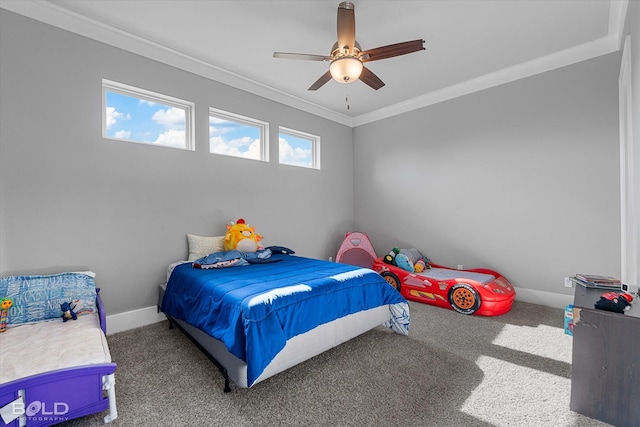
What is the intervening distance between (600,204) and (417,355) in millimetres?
2738

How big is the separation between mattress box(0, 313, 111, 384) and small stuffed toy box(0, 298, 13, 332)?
0.05 metres

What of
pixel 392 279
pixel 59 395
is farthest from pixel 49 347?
pixel 392 279

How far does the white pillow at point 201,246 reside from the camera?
10.8 ft

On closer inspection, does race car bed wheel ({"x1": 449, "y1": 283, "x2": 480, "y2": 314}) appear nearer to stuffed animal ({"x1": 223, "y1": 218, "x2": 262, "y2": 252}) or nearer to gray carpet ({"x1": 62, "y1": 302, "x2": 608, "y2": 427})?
gray carpet ({"x1": 62, "y1": 302, "x2": 608, "y2": 427})

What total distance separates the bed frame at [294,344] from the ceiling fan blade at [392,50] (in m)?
2.17

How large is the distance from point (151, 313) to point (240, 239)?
1.21 m

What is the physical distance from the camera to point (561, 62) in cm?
333

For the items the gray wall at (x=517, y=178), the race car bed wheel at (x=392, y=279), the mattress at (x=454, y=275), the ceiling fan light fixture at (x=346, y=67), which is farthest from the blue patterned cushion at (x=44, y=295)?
the gray wall at (x=517, y=178)

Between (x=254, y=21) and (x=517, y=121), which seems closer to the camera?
(x=254, y=21)

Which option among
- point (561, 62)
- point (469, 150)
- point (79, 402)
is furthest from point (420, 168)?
point (79, 402)

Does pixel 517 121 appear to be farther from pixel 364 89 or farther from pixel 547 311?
pixel 547 311

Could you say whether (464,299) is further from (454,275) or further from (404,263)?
(404,263)

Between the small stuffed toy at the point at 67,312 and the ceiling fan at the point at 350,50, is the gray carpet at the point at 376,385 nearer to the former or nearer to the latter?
the small stuffed toy at the point at 67,312

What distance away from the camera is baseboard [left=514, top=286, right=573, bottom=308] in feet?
11.0
